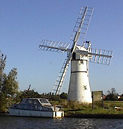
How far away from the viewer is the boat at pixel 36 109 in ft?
172

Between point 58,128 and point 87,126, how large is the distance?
3.53m

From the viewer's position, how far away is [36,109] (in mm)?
54188

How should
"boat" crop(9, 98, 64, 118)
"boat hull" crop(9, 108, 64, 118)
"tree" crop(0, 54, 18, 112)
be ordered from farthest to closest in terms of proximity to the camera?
"tree" crop(0, 54, 18, 112), "boat" crop(9, 98, 64, 118), "boat hull" crop(9, 108, 64, 118)

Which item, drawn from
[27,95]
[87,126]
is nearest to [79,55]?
[27,95]

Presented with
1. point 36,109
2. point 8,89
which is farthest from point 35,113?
point 8,89

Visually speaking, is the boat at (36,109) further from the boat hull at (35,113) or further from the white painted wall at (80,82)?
the white painted wall at (80,82)

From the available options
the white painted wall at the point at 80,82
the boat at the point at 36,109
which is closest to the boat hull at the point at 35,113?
the boat at the point at 36,109

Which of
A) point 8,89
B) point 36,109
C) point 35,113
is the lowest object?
point 35,113

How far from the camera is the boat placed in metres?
52.3

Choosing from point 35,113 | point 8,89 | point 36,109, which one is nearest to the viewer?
point 35,113

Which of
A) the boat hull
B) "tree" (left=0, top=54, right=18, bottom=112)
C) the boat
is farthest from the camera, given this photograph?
"tree" (left=0, top=54, right=18, bottom=112)

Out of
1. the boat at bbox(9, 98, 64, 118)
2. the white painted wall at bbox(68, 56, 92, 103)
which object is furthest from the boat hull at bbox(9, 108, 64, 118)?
the white painted wall at bbox(68, 56, 92, 103)

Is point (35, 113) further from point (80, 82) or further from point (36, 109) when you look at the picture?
point (80, 82)

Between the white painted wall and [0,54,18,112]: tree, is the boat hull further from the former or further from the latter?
the white painted wall
